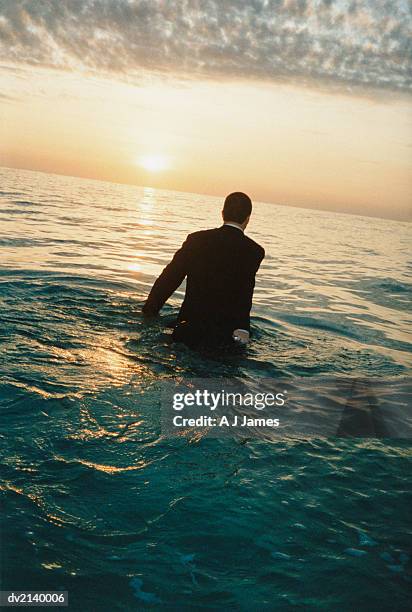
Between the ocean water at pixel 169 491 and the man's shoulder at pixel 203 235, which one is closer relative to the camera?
the ocean water at pixel 169 491

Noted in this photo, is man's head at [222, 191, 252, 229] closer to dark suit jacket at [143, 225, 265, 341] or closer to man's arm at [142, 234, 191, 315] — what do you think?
dark suit jacket at [143, 225, 265, 341]

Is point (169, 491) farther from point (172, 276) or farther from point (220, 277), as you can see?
point (172, 276)

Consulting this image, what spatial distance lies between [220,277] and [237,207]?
0.86 meters

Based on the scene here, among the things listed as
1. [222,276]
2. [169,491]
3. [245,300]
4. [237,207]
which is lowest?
[169,491]

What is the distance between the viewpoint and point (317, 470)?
358 cm

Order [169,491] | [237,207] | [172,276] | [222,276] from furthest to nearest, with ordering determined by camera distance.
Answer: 1. [172,276]
2. [222,276]
3. [237,207]
4. [169,491]

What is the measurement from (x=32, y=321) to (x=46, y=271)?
452cm

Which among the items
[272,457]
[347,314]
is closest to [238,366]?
[272,457]

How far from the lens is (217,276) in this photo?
5.78 m

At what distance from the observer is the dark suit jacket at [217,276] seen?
18.8 ft

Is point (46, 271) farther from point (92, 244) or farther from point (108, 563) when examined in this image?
point (108, 563)

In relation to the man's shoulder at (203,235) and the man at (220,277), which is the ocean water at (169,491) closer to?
the man at (220,277)

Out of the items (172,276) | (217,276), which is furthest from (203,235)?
(172,276)

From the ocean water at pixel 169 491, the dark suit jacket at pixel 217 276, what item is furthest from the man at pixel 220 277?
the ocean water at pixel 169 491
